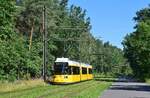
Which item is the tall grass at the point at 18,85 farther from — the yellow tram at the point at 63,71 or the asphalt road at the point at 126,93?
the asphalt road at the point at 126,93

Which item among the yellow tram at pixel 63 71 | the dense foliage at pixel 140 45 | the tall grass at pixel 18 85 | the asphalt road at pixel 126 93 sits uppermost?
the dense foliage at pixel 140 45

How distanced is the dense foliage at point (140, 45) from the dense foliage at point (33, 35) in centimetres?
1472

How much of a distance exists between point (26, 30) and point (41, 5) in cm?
729

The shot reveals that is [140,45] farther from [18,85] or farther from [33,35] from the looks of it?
[18,85]

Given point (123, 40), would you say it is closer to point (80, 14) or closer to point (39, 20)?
point (80, 14)

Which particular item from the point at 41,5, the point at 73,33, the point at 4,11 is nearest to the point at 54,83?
the point at 4,11

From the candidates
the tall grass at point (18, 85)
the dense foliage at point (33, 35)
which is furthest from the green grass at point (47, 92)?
the dense foliage at point (33, 35)

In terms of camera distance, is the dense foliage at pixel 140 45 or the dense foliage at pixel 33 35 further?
the dense foliage at pixel 140 45

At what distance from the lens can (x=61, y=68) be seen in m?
62.3

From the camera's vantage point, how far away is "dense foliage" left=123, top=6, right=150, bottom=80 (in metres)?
72.6

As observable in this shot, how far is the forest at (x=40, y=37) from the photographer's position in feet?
192

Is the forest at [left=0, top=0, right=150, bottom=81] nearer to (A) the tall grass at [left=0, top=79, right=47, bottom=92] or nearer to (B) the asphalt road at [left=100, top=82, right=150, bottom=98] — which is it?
(A) the tall grass at [left=0, top=79, right=47, bottom=92]

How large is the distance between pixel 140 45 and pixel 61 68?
63.2ft

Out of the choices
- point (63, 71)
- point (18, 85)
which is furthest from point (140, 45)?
point (18, 85)
